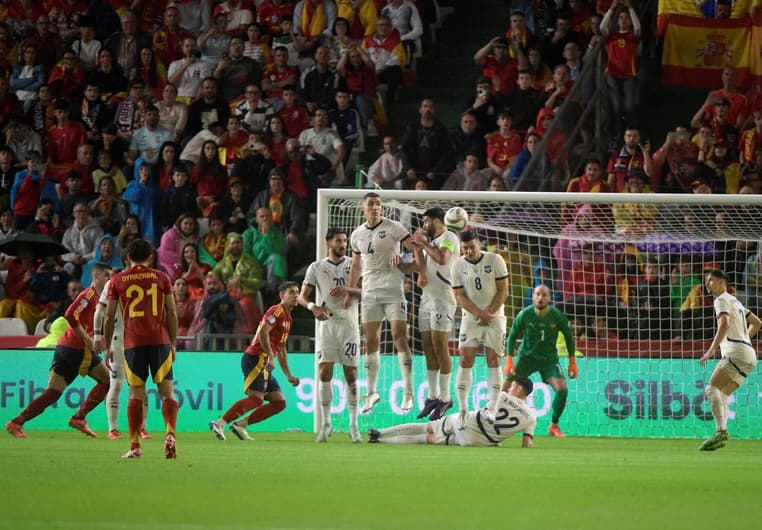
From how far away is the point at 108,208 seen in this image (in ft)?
70.3

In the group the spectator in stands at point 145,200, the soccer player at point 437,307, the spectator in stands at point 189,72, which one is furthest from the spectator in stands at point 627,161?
the spectator in stands at point 189,72

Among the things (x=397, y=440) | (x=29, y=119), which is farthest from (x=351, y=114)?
(x=397, y=440)

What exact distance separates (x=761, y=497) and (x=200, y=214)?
13.9 metres

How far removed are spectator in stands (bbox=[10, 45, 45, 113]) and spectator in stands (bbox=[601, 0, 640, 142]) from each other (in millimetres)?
9924

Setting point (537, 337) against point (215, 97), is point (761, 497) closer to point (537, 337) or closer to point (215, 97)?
point (537, 337)

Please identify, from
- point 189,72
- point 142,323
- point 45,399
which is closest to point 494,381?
point 142,323

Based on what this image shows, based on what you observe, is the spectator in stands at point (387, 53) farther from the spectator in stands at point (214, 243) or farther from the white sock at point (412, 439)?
the white sock at point (412, 439)

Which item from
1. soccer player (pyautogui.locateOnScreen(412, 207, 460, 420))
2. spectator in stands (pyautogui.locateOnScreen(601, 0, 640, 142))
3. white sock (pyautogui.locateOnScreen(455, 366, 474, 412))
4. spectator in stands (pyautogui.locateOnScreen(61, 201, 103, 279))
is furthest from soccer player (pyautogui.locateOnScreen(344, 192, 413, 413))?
spectator in stands (pyautogui.locateOnScreen(61, 201, 103, 279))

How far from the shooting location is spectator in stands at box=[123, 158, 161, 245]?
2109cm

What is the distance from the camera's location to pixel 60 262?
21.1 meters

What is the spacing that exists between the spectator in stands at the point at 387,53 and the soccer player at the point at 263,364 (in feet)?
25.9

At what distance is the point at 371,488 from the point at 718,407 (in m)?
6.93

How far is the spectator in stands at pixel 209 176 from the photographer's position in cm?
2127

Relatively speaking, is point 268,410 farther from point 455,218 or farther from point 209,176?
point 209,176
